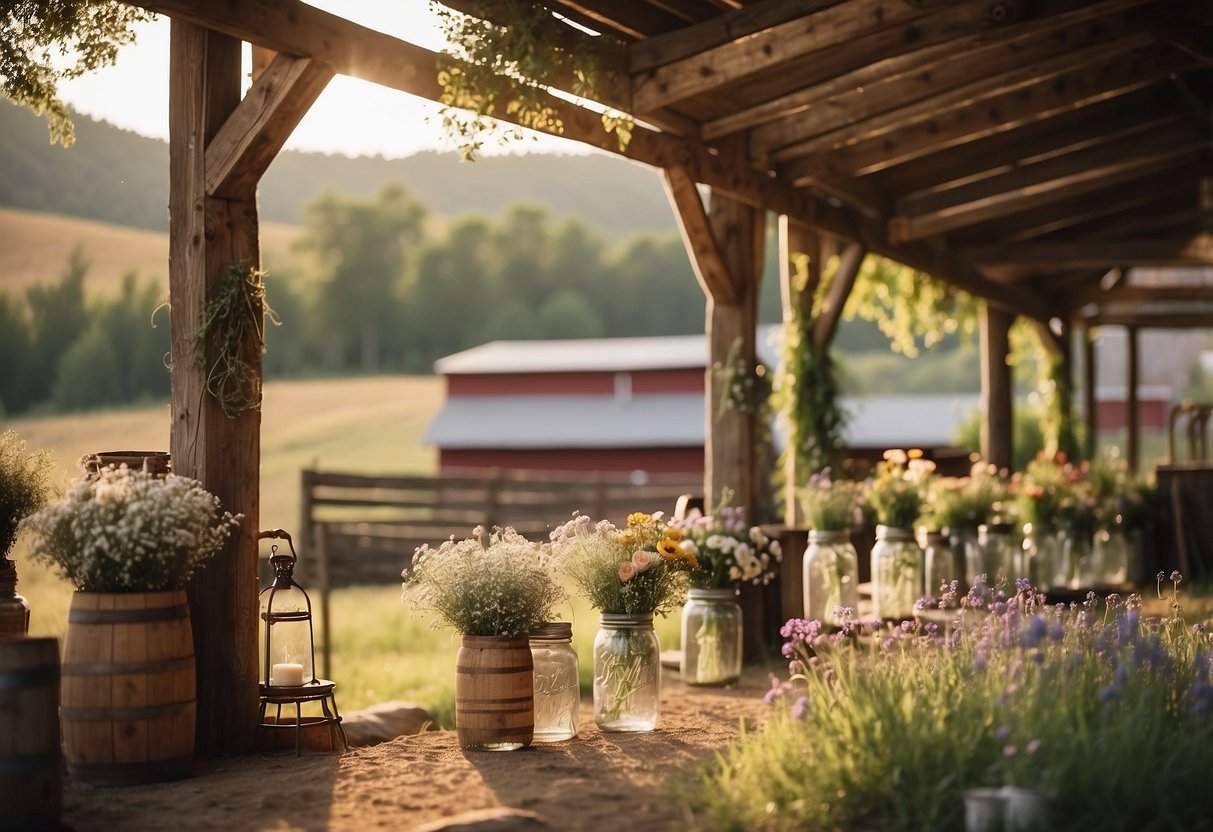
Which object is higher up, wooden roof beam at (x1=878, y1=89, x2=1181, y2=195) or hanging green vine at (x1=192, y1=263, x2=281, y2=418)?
wooden roof beam at (x1=878, y1=89, x2=1181, y2=195)

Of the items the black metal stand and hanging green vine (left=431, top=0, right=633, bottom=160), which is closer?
the black metal stand

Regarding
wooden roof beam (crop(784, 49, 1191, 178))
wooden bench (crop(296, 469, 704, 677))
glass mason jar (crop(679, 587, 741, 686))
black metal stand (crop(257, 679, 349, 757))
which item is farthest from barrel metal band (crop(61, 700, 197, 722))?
wooden bench (crop(296, 469, 704, 677))

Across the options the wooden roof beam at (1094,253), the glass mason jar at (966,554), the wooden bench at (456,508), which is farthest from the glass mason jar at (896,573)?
the wooden bench at (456,508)

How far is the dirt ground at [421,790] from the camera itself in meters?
3.92

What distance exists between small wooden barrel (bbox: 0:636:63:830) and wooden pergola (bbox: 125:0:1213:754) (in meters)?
1.07

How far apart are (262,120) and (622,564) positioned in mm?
2241

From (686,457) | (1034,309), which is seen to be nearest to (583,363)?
(686,457)

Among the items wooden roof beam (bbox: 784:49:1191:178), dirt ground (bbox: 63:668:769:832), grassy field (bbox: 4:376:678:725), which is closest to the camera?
dirt ground (bbox: 63:668:769:832)

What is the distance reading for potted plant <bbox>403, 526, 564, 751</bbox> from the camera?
16.5 feet

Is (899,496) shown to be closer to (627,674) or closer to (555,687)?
(627,674)

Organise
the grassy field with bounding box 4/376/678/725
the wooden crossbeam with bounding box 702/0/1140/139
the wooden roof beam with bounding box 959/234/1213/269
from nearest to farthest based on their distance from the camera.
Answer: the wooden crossbeam with bounding box 702/0/1140/139, the grassy field with bounding box 4/376/678/725, the wooden roof beam with bounding box 959/234/1213/269

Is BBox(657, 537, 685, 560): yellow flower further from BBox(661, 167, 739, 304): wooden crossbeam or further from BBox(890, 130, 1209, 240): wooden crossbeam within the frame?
BBox(890, 130, 1209, 240): wooden crossbeam

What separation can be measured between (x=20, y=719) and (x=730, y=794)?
2053 millimetres

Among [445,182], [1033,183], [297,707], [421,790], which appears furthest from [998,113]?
[445,182]
